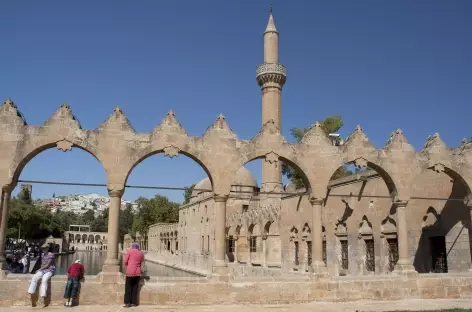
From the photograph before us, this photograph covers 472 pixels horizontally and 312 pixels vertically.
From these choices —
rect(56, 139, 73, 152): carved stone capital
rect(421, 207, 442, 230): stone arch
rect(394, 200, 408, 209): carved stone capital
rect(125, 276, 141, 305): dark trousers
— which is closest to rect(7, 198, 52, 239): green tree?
rect(56, 139, 73, 152): carved stone capital

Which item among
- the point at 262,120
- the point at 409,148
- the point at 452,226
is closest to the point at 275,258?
the point at 262,120

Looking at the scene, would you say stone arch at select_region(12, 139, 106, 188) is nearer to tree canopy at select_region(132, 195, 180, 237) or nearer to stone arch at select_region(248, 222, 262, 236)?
stone arch at select_region(248, 222, 262, 236)

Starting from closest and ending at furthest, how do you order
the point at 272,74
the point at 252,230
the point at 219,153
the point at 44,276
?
the point at 44,276 < the point at 219,153 < the point at 252,230 < the point at 272,74

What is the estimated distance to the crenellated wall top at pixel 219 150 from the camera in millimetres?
10086

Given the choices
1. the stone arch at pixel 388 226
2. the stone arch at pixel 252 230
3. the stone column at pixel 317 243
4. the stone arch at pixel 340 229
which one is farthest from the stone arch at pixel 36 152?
the stone arch at pixel 252 230

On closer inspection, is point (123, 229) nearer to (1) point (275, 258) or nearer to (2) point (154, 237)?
(2) point (154, 237)

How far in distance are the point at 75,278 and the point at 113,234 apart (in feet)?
4.12

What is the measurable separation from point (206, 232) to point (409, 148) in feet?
101

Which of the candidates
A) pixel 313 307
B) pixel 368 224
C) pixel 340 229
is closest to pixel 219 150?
pixel 313 307

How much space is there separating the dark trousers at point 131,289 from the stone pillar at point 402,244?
672 centimetres

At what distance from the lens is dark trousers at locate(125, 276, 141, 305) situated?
9.24 m

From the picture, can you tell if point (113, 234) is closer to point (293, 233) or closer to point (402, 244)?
point (402, 244)

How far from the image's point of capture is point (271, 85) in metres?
33.6

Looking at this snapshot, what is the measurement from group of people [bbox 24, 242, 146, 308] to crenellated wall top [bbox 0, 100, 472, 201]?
1823 mm
